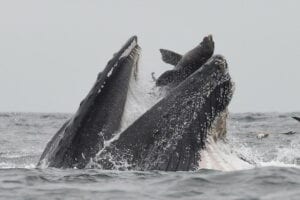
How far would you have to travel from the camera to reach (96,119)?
24.4 feet

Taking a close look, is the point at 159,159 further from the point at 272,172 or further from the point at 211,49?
the point at 272,172

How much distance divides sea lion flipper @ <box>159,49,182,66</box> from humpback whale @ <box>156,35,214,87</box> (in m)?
0.33

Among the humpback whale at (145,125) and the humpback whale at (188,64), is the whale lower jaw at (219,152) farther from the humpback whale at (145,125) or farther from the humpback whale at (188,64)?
the humpback whale at (188,64)

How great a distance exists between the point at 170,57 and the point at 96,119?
1.46 meters

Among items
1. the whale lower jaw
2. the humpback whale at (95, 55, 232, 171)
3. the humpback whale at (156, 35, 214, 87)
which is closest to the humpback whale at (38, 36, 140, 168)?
the humpback whale at (95, 55, 232, 171)

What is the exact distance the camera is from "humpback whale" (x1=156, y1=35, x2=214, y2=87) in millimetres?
7848

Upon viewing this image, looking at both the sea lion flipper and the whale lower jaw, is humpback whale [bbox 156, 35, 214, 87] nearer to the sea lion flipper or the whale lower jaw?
the sea lion flipper

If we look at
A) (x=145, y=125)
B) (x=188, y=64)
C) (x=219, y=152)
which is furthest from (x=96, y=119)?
(x=219, y=152)

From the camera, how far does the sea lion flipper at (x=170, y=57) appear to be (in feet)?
27.8

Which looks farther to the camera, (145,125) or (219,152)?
(219,152)

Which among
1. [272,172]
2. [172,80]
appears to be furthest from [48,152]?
[272,172]

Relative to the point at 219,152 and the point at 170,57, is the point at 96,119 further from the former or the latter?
the point at 170,57

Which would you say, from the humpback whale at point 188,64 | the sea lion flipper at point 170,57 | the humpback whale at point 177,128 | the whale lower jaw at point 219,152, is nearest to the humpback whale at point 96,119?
the humpback whale at point 177,128

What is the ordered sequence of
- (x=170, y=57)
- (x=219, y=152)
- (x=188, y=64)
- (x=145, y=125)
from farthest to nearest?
(x=170, y=57), (x=188, y=64), (x=219, y=152), (x=145, y=125)
